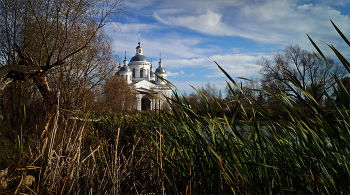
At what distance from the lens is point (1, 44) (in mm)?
6555

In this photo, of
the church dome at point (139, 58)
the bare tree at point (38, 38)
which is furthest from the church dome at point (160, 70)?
the bare tree at point (38, 38)

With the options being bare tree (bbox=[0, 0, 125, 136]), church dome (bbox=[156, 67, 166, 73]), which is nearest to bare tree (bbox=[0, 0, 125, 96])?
bare tree (bbox=[0, 0, 125, 136])

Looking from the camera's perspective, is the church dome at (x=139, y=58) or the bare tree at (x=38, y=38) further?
the church dome at (x=139, y=58)

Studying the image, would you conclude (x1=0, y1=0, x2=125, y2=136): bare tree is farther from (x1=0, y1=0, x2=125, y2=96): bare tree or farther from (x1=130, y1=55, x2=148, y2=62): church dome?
(x1=130, y1=55, x2=148, y2=62): church dome

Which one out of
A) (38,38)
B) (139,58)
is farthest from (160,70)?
(38,38)

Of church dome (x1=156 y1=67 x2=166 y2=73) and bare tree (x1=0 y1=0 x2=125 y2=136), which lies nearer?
bare tree (x1=0 y1=0 x2=125 y2=136)

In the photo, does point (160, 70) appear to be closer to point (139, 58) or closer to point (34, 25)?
point (139, 58)

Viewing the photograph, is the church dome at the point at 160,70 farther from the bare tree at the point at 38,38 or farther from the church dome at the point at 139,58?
the bare tree at the point at 38,38

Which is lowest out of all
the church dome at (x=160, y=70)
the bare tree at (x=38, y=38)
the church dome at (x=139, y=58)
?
the bare tree at (x=38, y=38)

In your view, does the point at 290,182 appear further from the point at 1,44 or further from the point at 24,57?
the point at 1,44

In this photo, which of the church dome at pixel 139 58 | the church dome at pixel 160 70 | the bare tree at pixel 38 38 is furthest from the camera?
the church dome at pixel 139 58

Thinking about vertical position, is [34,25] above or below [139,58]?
below

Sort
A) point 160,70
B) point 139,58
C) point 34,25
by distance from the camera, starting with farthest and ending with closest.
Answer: point 160,70, point 139,58, point 34,25

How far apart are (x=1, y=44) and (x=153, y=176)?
7.12 metres
